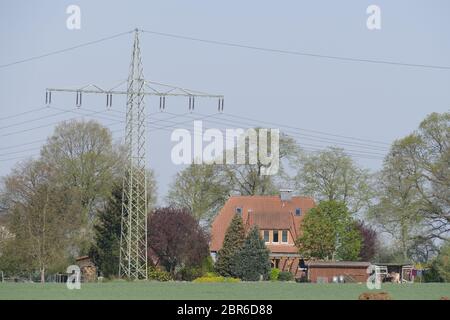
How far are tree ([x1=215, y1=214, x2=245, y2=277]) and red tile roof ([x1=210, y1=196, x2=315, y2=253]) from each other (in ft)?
21.9

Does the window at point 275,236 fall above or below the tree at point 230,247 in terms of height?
above

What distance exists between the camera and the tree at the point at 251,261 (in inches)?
3282

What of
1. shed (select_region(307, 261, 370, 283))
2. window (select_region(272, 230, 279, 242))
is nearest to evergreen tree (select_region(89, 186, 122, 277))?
shed (select_region(307, 261, 370, 283))

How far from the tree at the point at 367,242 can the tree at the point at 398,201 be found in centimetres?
809

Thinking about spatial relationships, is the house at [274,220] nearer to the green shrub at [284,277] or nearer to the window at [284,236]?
the window at [284,236]

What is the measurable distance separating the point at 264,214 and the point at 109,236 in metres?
20.3

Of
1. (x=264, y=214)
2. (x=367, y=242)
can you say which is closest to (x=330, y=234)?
(x=367, y=242)

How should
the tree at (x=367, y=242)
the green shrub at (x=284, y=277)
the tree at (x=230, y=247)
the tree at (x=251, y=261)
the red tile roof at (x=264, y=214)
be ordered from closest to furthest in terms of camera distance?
the green shrub at (x=284, y=277)
the tree at (x=251, y=261)
the tree at (x=230, y=247)
the tree at (x=367, y=242)
the red tile roof at (x=264, y=214)

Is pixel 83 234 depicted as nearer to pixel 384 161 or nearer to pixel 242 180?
pixel 242 180

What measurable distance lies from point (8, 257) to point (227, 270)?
16719 millimetres

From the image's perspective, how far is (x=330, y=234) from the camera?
8325cm

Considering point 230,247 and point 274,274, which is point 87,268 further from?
point 274,274

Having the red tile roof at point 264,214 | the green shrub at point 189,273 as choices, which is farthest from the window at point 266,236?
the green shrub at point 189,273

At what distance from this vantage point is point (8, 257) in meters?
81.5
